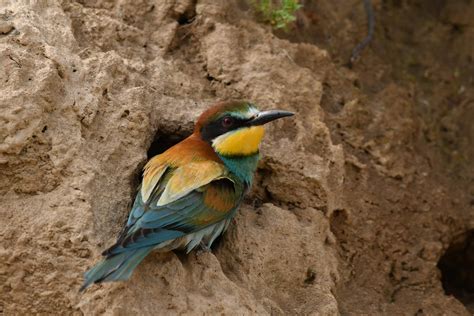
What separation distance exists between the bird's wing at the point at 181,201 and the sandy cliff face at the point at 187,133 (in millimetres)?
109

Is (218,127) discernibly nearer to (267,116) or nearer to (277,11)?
(267,116)

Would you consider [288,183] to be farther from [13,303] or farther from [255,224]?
[13,303]

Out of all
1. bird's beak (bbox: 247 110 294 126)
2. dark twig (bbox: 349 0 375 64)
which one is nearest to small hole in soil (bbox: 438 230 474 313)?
dark twig (bbox: 349 0 375 64)

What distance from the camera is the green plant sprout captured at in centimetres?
372

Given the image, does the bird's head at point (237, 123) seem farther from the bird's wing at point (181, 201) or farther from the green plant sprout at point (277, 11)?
the green plant sprout at point (277, 11)

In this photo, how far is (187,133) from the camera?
3.43m

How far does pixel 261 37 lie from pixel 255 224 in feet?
3.50

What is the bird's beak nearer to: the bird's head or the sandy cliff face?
the bird's head

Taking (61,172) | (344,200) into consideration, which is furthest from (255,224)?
(61,172)

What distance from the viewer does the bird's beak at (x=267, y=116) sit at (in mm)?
3191

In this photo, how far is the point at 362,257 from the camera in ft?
11.4

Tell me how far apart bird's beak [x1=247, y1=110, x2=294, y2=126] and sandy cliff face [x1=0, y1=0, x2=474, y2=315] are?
6.8 inches

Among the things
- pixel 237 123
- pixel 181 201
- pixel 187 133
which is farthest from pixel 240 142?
pixel 181 201

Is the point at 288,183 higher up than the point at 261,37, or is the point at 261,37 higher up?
the point at 261,37
